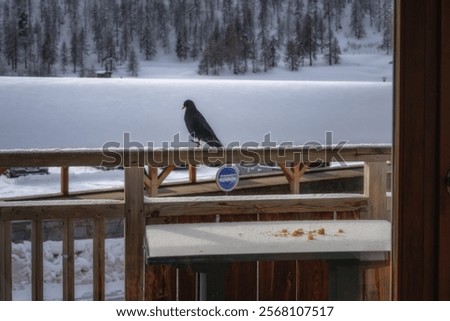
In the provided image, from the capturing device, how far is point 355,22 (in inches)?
185

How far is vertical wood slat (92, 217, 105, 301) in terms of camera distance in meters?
1.63

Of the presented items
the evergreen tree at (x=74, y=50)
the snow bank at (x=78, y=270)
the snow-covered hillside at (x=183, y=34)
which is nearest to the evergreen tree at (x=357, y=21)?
the snow-covered hillside at (x=183, y=34)

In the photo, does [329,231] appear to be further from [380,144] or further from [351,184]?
[351,184]

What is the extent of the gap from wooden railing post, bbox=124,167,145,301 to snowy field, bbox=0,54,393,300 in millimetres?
787

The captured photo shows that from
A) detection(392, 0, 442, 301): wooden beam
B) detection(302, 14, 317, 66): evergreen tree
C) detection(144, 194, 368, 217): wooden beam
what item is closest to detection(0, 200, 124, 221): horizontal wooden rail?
detection(144, 194, 368, 217): wooden beam

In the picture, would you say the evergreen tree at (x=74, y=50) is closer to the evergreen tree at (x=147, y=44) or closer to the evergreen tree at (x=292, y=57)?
the evergreen tree at (x=147, y=44)

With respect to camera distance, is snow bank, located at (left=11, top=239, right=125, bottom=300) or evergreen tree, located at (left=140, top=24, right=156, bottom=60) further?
evergreen tree, located at (left=140, top=24, right=156, bottom=60)

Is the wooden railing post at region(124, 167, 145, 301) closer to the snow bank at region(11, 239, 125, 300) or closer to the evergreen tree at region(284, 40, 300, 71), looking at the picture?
the snow bank at region(11, 239, 125, 300)

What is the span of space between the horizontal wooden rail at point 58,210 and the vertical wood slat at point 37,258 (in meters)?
0.03

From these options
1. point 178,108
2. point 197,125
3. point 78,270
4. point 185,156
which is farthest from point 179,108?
point 185,156

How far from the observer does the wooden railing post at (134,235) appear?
168 cm

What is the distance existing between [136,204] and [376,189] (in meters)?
0.76

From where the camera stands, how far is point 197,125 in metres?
3.36

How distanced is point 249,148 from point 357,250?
0.56m
